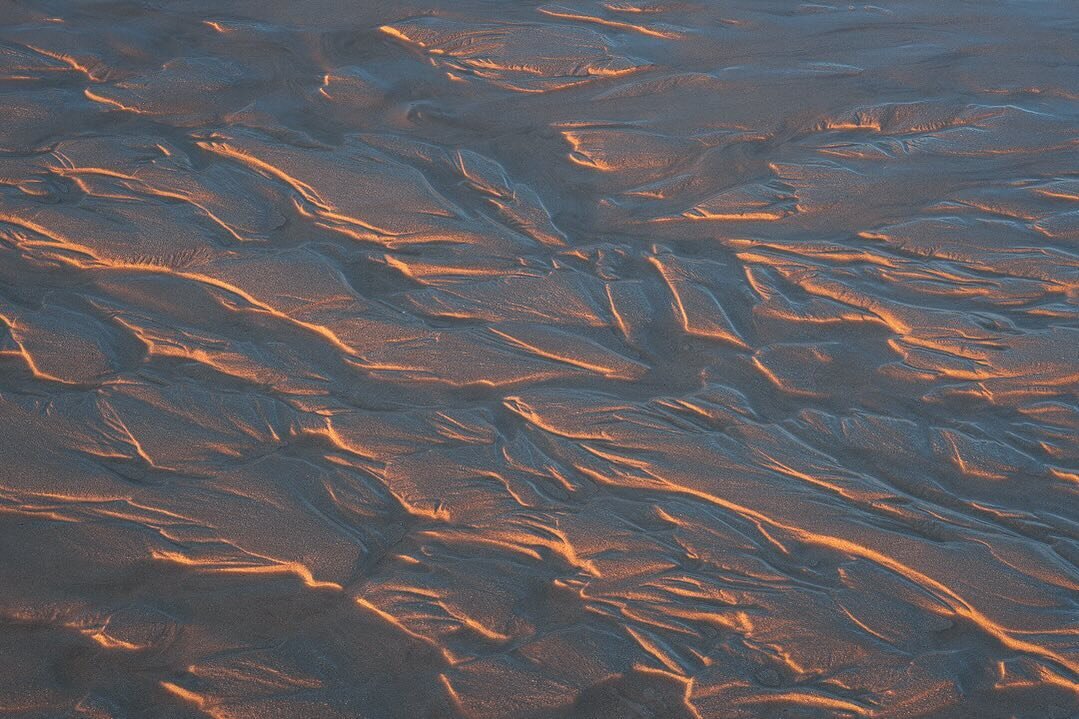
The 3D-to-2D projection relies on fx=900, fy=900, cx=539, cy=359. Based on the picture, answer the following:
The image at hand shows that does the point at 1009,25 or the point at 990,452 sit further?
the point at 1009,25

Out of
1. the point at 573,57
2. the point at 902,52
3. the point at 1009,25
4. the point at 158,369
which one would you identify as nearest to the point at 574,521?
the point at 158,369

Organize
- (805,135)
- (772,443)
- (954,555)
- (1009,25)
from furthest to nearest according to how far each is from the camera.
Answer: (1009,25), (805,135), (772,443), (954,555)

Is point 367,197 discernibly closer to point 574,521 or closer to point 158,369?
point 158,369

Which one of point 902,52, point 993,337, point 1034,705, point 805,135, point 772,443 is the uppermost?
point 902,52

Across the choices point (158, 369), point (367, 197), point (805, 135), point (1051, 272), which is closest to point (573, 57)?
point (805, 135)

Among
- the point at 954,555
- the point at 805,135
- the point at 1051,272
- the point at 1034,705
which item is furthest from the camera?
the point at 805,135

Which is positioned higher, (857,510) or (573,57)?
(573,57)

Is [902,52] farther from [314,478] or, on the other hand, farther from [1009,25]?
[314,478]
